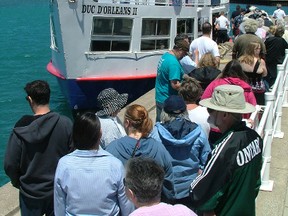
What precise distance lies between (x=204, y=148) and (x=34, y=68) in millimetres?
19912

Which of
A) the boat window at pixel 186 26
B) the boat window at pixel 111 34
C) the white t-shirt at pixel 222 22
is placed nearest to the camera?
the boat window at pixel 111 34

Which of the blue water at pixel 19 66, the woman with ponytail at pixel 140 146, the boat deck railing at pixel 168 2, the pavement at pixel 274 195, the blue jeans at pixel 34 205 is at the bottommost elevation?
the blue water at pixel 19 66

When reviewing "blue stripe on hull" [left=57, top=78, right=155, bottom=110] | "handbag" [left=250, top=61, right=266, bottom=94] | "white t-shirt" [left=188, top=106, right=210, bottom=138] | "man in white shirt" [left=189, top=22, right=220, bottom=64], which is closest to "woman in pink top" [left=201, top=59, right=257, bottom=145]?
"white t-shirt" [left=188, top=106, right=210, bottom=138]

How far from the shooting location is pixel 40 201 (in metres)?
3.67

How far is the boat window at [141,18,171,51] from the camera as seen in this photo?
42.8 ft

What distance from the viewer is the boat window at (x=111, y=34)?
39.9ft

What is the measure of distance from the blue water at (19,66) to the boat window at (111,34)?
149 inches

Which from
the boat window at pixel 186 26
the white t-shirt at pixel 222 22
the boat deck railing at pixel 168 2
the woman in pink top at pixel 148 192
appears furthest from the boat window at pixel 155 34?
the woman in pink top at pixel 148 192

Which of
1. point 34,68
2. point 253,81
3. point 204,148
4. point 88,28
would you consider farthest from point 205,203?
point 34,68

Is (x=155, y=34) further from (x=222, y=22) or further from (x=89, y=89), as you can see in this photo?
(x=222, y=22)

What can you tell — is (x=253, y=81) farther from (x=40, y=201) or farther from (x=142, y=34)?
(x=142, y=34)

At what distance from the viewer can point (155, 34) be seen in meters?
13.4

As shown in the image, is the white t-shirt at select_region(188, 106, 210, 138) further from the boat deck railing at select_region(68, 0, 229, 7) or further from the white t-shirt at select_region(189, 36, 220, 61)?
the boat deck railing at select_region(68, 0, 229, 7)

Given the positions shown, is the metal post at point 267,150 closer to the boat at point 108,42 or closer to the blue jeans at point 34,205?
the blue jeans at point 34,205
